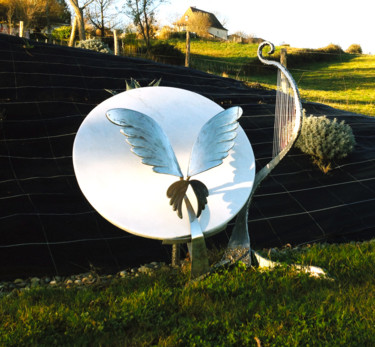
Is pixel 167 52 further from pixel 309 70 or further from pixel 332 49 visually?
pixel 332 49

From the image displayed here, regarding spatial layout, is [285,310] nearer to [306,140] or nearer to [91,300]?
[91,300]

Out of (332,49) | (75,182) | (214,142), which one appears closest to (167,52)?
(332,49)

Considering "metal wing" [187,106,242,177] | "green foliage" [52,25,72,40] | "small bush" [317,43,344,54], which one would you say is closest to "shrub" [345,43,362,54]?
"small bush" [317,43,344,54]

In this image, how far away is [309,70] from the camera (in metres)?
23.3

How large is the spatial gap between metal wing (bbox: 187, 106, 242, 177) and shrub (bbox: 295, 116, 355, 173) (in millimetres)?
3082

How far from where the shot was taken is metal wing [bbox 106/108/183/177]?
2.54 meters

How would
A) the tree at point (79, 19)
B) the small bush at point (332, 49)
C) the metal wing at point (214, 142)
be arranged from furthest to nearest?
the small bush at point (332, 49) < the tree at point (79, 19) < the metal wing at point (214, 142)

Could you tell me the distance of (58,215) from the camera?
404 centimetres

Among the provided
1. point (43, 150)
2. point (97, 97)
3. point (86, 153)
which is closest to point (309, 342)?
point (86, 153)

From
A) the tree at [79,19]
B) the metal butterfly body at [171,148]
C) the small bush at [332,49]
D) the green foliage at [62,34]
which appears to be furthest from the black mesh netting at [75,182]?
the small bush at [332,49]

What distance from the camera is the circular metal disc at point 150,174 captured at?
2521 millimetres

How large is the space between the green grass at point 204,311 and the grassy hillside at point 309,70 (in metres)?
12.3

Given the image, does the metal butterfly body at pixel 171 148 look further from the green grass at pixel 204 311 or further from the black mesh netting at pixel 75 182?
the black mesh netting at pixel 75 182

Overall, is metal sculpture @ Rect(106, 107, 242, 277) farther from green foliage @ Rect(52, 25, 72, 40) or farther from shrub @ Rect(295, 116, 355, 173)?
green foliage @ Rect(52, 25, 72, 40)
